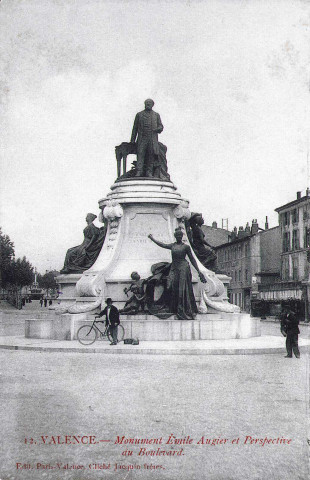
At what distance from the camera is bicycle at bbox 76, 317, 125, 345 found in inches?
558

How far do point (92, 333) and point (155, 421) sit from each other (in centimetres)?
812

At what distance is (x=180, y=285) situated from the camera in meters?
15.3

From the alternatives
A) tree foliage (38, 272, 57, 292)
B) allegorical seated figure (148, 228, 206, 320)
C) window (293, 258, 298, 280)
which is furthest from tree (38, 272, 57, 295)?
allegorical seated figure (148, 228, 206, 320)

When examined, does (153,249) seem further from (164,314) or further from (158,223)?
(164,314)

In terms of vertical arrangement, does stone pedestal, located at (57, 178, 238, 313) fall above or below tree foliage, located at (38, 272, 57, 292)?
below

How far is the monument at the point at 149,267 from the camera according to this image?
15.4 meters

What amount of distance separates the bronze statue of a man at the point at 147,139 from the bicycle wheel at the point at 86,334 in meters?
5.73

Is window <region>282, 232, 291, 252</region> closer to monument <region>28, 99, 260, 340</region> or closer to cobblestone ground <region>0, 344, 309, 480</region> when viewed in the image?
monument <region>28, 99, 260, 340</region>


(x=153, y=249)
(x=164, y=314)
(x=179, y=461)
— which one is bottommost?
(x=179, y=461)

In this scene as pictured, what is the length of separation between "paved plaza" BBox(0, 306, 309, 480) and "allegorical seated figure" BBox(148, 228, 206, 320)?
4.56 meters

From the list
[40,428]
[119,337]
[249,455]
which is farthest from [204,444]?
[119,337]

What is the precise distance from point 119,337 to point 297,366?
4788 millimetres

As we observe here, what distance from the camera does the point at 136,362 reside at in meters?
11.3

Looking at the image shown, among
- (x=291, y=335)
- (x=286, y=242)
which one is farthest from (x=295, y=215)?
(x=291, y=335)
